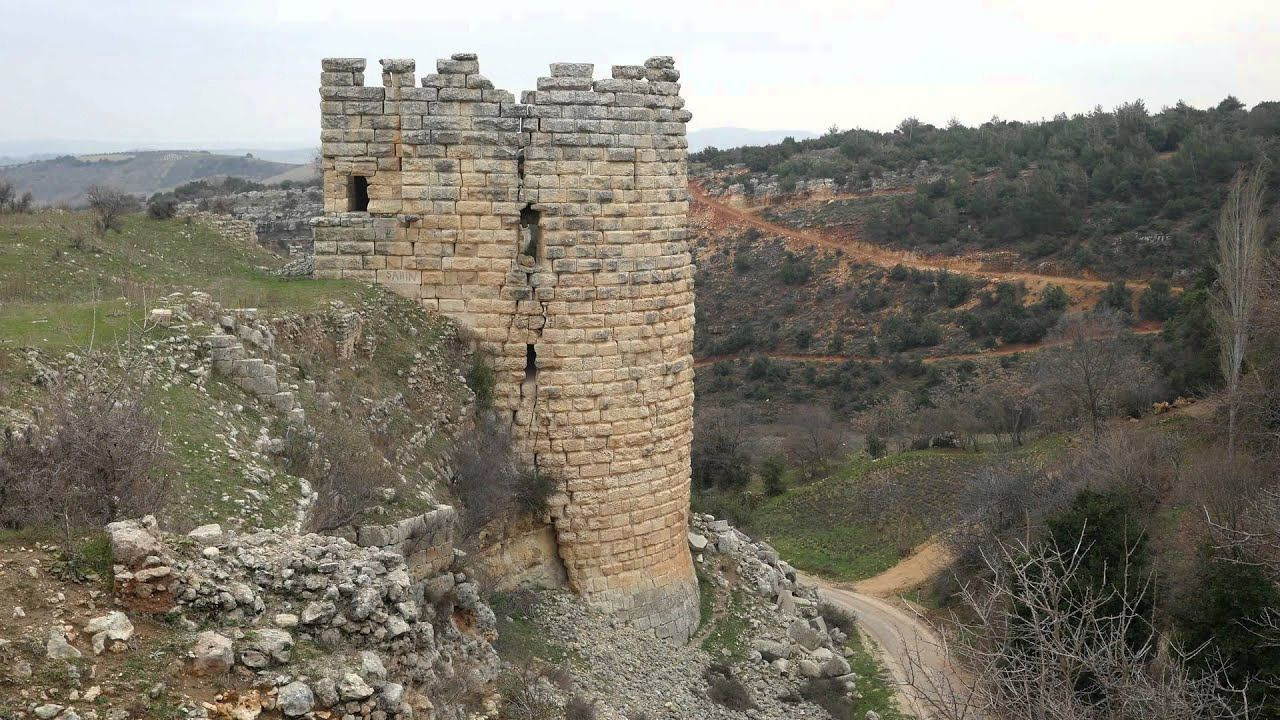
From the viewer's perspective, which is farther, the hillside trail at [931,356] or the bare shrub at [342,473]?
the hillside trail at [931,356]

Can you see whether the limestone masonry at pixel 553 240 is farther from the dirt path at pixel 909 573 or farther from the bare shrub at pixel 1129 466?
the dirt path at pixel 909 573

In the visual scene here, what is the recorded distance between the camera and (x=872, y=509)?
26.4 metres

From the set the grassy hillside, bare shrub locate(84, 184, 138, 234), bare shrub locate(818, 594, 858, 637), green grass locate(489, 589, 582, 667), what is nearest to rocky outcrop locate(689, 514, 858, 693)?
bare shrub locate(818, 594, 858, 637)

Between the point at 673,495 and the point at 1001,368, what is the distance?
25.2 m

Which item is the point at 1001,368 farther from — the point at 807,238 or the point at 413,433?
the point at 413,433

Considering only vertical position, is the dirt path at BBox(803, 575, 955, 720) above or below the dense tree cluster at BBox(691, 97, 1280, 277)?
below

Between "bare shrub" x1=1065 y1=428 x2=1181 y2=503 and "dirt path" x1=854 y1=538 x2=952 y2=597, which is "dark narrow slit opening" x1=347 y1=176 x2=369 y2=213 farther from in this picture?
"dirt path" x1=854 y1=538 x2=952 y2=597

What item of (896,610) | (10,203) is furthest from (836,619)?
(10,203)

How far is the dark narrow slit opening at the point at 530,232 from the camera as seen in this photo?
36.1ft

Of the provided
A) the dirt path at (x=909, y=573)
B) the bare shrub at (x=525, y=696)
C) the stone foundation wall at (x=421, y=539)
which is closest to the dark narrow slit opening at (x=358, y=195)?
the stone foundation wall at (x=421, y=539)

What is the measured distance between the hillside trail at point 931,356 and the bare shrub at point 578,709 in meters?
28.0

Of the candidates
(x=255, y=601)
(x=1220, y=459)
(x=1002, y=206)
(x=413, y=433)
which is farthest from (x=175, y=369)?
(x=1002, y=206)

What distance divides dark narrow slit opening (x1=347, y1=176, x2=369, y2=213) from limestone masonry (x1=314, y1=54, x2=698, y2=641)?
0.02 metres

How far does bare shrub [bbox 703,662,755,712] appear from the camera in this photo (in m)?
11.1
